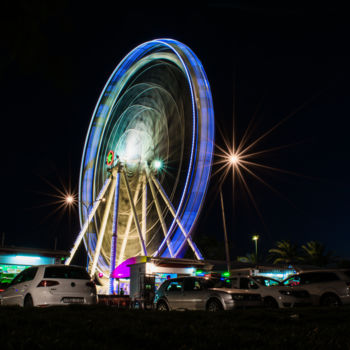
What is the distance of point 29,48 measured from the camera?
5.29 metres

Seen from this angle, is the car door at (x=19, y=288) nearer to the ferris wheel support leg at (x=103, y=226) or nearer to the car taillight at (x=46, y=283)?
the car taillight at (x=46, y=283)

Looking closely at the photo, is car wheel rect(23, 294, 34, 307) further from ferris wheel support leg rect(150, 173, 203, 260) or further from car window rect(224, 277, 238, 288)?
ferris wheel support leg rect(150, 173, 203, 260)

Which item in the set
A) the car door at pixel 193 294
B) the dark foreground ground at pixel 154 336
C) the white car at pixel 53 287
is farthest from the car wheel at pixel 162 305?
the dark foreground ground at pixel 154 336

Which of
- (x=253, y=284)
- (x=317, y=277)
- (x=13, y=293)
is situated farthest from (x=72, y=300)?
(x=317, y=277)

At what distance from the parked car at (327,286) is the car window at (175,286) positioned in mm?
4670

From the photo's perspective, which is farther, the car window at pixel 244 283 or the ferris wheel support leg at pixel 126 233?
the ferris wheel support leg at pixel 126 233

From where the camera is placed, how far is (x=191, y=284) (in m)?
13.4

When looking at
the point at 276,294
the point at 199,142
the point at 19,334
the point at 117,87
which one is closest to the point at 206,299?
the point at 276,294

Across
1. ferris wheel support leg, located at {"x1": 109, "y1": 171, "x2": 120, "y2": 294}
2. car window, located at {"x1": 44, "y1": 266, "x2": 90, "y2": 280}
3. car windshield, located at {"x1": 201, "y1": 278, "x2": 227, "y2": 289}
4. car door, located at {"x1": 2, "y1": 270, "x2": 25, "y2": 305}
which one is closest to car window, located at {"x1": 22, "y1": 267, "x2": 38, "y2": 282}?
car door, located at {"x1": 2, "y1": 270, "x2": 25, "y2": 305}

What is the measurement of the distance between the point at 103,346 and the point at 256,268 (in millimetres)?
22966

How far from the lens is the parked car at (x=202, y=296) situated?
40.5 ft

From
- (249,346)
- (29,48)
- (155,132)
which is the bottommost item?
(249,346)

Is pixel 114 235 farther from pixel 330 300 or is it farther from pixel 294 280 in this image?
pixel 330 300

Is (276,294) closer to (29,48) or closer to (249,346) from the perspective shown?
(249,346)
